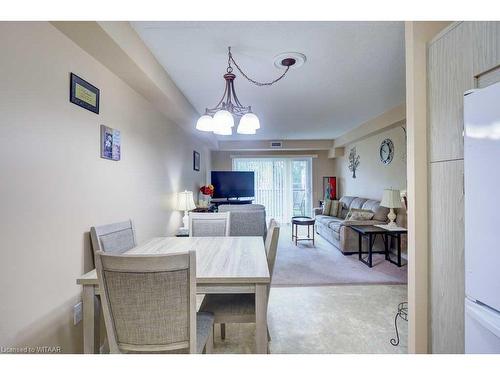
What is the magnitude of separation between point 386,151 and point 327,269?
2.68 meters

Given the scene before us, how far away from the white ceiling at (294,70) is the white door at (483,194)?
1221mm

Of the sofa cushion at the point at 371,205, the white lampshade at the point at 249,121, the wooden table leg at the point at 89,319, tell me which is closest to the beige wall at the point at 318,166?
the sofa cushion at the point at 371,205

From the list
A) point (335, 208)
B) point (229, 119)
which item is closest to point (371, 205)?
point (335, 208)

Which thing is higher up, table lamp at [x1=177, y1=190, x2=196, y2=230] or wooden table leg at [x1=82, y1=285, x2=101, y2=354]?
table lamp at [x1=177, y1=190, x2=196, y2=230]

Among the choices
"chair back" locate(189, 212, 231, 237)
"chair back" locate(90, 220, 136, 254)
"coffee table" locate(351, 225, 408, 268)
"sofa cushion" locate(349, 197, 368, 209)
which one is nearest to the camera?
"chair back" locate(90, 220, 136, 254)

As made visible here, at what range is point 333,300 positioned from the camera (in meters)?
2.58

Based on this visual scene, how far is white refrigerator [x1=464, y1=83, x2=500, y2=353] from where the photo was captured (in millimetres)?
929

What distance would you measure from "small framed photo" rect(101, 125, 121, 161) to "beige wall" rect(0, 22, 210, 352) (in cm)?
5

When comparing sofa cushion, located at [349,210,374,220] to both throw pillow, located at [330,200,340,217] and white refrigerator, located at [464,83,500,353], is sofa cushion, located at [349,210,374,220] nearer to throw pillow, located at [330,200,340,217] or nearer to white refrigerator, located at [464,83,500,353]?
throw pillow, located at [330,200,340,217]

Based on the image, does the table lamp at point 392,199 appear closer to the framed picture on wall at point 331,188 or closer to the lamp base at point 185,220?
the lamp base at point 185,220

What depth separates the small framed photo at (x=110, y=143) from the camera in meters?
1.93

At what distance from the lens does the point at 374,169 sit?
203 inches

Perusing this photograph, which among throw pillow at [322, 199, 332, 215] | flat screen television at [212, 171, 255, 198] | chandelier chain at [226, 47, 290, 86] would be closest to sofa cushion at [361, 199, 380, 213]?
throw pillow at [322, 199, 332, 215]
